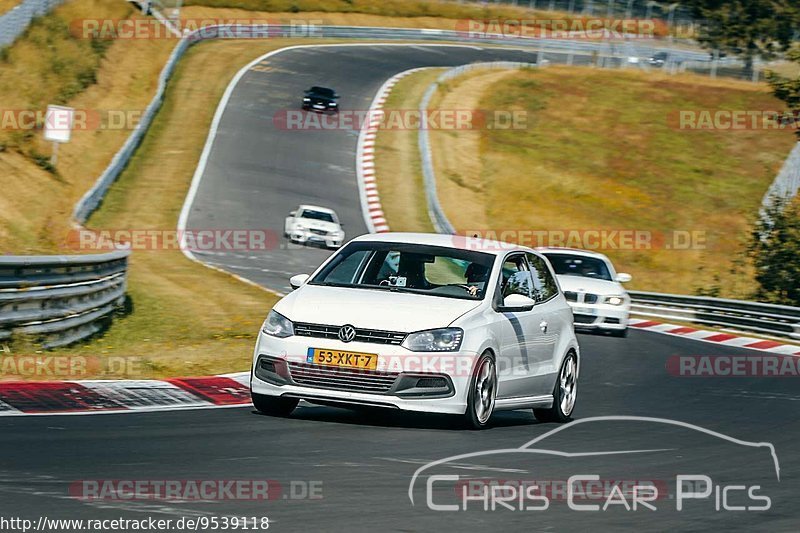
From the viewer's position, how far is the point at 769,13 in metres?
65.9

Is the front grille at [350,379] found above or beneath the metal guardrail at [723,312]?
above

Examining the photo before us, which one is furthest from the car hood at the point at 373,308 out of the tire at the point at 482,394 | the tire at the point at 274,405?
the tire at the point at 274,405

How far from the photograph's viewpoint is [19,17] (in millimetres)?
41344

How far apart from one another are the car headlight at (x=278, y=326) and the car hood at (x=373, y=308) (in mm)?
42

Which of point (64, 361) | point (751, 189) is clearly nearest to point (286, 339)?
point (64, 361)

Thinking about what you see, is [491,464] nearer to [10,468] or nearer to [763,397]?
[10,468]

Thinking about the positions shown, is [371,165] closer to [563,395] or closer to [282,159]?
[282,159]

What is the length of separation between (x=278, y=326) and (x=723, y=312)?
21949mm

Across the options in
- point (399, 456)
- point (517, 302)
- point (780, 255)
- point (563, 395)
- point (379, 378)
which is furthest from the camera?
point (780, 255)

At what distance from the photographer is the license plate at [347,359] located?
10094mm

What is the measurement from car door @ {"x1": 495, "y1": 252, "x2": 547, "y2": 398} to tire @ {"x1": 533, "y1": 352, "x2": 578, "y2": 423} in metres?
0.44

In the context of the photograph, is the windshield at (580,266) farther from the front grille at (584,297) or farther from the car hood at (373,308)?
the car hood at (373,308)

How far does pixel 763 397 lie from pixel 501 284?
6.04 m

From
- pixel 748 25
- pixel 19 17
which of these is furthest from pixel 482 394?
pixel 748 25
